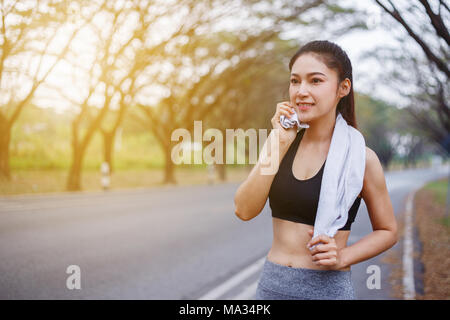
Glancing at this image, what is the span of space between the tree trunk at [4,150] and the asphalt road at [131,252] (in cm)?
567

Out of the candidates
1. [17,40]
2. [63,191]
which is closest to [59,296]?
[17,40]

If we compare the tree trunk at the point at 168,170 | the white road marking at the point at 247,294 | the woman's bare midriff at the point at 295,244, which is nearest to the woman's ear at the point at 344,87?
the woman's bare midriff at the point at 295,244

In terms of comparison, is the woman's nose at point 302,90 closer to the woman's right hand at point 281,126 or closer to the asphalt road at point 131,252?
the woman's right hand at point 281,126

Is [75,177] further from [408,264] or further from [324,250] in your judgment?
[324,250]

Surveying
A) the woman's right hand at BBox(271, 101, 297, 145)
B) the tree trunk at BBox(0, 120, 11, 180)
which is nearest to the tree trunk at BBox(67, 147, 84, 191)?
the tree trunk at BBox(0, 120, 11, 180)

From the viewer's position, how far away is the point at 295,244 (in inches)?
70.8

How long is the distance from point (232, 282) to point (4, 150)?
14.5 meters

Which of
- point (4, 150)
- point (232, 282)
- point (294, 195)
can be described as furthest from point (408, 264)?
point (4, 150)

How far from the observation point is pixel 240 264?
6535 mm

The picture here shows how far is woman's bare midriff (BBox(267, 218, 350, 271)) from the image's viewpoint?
5.83 feet

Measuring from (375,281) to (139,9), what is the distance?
1342 cm

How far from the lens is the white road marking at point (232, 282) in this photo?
4.89 metres

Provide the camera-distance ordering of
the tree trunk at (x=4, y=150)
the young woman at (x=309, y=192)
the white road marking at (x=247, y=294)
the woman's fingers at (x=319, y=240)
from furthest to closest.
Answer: the tree trunk at (x=4, y=150), the white road marking at (x=247, y=294), the young woman at (x=309, y=192), the woman's fingers at (x=319, y=240)
